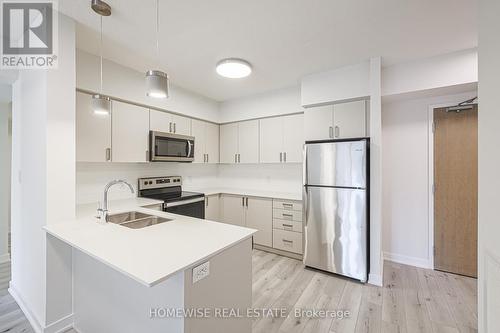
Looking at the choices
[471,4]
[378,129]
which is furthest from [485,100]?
[378,129]

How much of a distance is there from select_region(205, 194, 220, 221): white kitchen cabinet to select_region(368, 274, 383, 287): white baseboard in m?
2.42

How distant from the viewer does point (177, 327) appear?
45.1 inches

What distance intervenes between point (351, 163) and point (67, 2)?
118 inches

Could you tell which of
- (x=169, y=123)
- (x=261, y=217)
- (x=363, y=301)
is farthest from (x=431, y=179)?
(x=169, y=123)

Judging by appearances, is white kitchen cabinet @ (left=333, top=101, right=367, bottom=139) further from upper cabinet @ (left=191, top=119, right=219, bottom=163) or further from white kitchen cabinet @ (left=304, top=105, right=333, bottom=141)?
upper cabinet @ (left=191, top=119, right=219, bottom=163)

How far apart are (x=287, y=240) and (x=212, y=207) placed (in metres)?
1.38

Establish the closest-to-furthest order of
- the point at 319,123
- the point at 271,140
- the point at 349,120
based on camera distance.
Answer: the point at 349,120
the point at 319,123
the point at 271,140

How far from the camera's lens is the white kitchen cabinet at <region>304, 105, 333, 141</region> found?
2840mm

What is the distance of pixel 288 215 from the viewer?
319 cm

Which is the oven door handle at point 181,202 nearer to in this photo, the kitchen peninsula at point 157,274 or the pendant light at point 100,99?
the kitchen peninsula at point 157,274

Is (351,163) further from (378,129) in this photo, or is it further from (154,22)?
(154,22)

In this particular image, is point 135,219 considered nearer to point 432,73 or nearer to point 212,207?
point 212,207

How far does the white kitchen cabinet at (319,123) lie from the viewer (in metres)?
2.84

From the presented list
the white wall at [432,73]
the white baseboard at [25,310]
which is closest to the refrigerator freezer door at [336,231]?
the white wall at [432,73]
